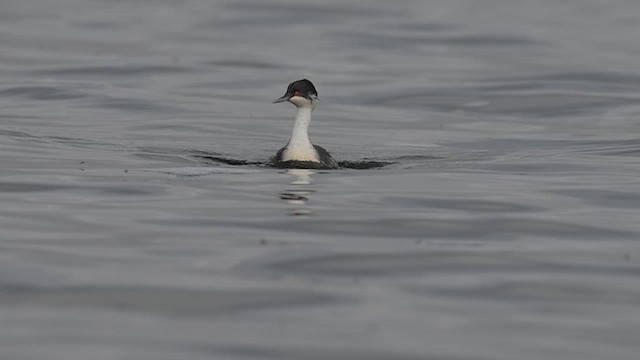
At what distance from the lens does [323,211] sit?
52.0ft

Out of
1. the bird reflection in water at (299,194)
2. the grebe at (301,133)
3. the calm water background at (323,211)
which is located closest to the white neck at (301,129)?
the grebe at (301,133)

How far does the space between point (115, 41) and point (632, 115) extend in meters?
15.7

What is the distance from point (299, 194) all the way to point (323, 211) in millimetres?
1194

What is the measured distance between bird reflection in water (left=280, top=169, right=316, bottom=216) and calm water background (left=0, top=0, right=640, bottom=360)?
0.05m

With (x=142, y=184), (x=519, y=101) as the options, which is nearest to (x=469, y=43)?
(x=519, y=101)

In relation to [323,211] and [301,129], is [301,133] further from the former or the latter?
[323,211]

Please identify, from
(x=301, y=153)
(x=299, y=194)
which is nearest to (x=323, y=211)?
(x=299, y=194)

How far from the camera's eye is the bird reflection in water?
1582 cm

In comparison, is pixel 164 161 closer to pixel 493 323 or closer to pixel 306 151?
pixel 306 151

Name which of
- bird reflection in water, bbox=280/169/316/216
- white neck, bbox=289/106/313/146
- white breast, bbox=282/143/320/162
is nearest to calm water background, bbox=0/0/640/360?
bird reflection in water, bbox=280/169/316/216

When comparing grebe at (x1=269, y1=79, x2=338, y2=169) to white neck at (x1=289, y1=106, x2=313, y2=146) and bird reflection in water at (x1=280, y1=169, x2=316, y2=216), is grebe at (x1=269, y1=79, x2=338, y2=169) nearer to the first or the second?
white neck at (x1=289, y1=106, x2=313, y2=146)

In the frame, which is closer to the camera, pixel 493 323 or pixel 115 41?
pixel 493 323

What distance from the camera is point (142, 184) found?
17.5 metres

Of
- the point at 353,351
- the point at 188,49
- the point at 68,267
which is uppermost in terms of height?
the point at 188,49
